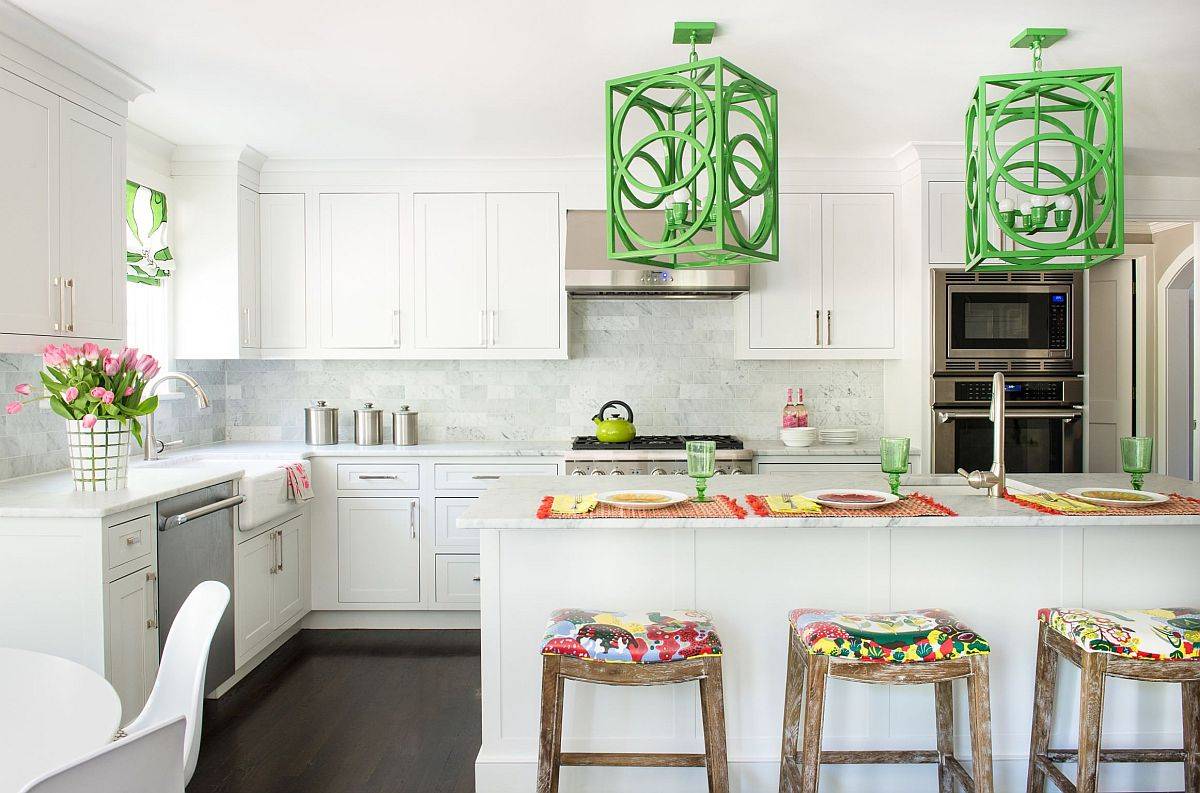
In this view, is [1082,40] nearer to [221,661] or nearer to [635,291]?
[635,291]

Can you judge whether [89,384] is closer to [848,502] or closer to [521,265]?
[521,265]

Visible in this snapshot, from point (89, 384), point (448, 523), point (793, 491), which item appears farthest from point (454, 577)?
point (793, 491)

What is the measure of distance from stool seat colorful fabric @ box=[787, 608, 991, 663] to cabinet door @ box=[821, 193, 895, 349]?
2.61m

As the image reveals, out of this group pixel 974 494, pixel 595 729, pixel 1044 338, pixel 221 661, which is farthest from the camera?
pixel 1044 338

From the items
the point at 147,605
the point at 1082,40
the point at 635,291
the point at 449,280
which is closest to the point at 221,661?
the point at 147,605

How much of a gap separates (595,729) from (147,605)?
1553mm

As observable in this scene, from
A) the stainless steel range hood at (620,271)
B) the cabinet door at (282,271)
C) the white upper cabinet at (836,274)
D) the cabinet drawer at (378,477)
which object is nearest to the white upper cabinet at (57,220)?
the cabinet door at (282,271)

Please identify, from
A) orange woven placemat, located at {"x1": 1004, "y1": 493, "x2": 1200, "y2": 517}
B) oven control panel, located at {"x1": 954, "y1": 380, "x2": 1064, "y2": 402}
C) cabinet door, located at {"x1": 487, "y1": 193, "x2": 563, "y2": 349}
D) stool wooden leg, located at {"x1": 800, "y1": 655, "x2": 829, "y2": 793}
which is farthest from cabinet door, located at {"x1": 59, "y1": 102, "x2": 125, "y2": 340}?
oven control panel, located at {"x1": 954, "y1": 380, "x2": 1064, "y2": 402}

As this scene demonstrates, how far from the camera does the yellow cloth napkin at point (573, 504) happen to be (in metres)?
2.35

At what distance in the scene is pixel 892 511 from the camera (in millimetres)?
2342

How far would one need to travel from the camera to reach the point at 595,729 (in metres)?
2.48

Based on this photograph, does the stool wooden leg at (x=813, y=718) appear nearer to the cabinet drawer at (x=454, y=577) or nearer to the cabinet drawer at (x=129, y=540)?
the cabinet drawer at (x=129, y=540)

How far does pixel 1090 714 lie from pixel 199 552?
2939 mm

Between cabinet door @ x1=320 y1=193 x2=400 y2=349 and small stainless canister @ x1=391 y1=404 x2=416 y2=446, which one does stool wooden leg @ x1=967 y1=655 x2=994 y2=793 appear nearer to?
small stainless canister @ x1=391 y1=404 x2=416 y2=446
